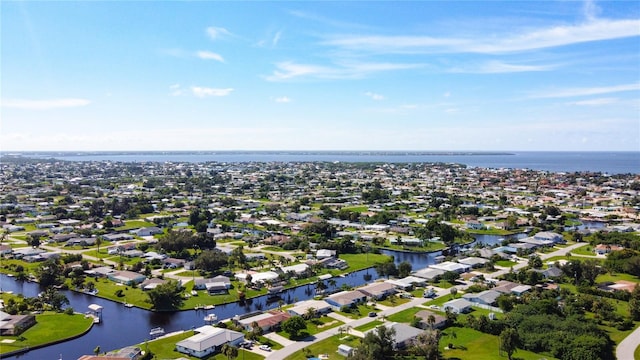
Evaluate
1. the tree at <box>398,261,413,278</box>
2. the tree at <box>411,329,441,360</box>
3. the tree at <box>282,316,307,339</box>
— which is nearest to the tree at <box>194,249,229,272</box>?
the tree at <box>282,316,307,339</box>

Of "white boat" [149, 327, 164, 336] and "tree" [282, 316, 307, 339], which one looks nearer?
"tree" [282, 316, 307, 339]

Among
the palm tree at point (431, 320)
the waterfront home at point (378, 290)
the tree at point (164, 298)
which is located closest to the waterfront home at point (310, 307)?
the waterfront home at point (378, 290)

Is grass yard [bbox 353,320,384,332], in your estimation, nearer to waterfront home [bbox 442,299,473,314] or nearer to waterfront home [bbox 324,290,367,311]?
waterfront home [bbox 324,290,367,311]

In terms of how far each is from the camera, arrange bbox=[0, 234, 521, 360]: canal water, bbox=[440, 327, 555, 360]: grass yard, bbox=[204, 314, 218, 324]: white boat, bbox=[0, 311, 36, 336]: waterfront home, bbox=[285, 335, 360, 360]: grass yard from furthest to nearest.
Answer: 1. bbox=[204, 314, 218, 324]: white boat
2. bbox=[0, 311, 36, 336]: waterfront home
3. bbox=[0, 234, 521, 360]: canal water
4. bbox=[440, 327, 555, 360]: grass yard
5. bbox=[285, 335, 360, 360]: grass yard

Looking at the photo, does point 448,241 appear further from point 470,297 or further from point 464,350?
point 464,350

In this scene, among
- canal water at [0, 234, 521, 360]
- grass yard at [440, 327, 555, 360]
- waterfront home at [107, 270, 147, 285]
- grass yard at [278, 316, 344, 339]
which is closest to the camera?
grass yard at [440, 327, 555, 360]

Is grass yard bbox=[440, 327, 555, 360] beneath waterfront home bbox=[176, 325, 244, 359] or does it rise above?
beneath

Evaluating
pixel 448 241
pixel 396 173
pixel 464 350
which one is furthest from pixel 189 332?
pixel 396 173

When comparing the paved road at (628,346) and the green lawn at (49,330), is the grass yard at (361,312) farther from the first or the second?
the green lawn at (49,330)
